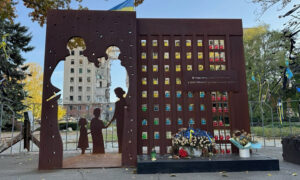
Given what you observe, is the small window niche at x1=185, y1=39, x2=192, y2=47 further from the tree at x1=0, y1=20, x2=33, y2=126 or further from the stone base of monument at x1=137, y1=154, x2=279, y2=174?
the tree at x1=0, y1=20, x2=33, y2=126

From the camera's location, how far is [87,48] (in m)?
5.04

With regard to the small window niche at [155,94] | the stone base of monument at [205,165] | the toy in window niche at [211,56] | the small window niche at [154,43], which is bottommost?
the stone base of monument at [205,165]

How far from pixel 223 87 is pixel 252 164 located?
1933mm

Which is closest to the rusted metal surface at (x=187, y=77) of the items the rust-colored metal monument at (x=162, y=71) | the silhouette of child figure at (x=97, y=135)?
the rust-colored metal monument at (x=162, y=71)

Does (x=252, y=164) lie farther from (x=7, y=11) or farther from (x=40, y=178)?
(x=7, y=11)

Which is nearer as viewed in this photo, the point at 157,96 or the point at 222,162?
the point at 222,162

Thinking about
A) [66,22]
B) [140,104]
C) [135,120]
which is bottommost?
[135,120]

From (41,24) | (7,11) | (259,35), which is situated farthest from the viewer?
(259,35)

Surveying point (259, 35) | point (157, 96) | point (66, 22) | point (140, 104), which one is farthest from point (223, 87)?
point (259, 35)

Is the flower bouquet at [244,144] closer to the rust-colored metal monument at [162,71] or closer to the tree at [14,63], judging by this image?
the rust-colored metal monument at [162,71]

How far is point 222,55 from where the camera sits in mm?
5586

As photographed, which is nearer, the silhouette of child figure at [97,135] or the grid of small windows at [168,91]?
the grid of small windows at [168,91]

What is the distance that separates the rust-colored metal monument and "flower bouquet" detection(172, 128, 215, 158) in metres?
0.38

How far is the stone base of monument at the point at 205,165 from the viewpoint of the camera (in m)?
4.25
